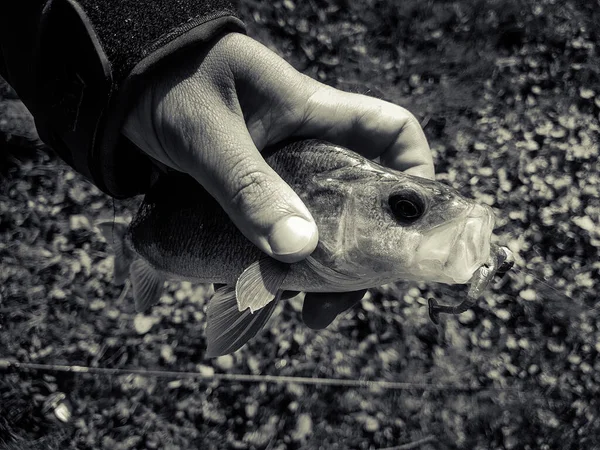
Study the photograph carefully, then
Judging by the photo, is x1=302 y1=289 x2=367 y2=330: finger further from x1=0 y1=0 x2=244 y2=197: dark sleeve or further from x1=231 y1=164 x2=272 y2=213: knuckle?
x1=0 y1=0 x2=244 y2=197: dark sleeve

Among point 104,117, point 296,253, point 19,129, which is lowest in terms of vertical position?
point 19,129

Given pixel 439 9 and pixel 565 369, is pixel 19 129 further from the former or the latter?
pixel 565 369

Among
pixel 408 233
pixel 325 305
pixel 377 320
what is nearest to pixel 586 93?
pixel 377 320

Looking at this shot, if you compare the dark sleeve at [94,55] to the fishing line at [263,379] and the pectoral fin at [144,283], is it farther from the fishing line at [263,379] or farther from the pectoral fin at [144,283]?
the fishing line at [263,379]

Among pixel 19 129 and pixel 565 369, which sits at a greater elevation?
pixel 19 129

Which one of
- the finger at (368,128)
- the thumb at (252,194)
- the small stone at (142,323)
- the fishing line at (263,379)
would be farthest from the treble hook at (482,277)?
the small stone at (142,323)

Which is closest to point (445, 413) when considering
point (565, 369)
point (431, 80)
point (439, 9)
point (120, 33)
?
point (565, 369)
